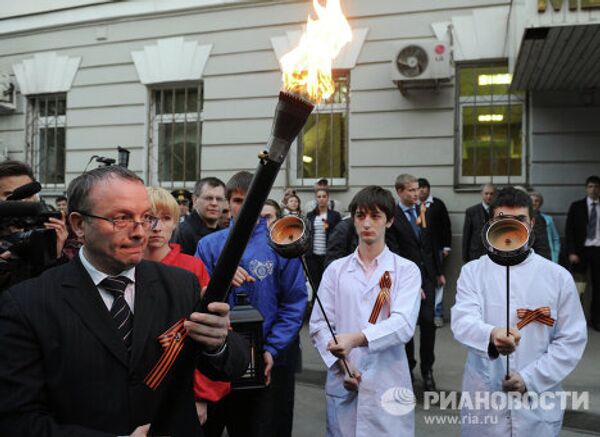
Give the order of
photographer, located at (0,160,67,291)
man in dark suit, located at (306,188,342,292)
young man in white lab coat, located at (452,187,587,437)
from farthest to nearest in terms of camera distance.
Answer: man in dark suit, located at (306,188,342,292)
young man in white lab coat, located at (452,187,587,437)
photographer, located at (0,160,67,291)

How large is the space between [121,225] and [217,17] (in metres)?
9.33

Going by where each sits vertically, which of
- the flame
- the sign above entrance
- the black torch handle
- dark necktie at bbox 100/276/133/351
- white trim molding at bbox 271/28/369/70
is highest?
white trim molding at bbox 271/28/369/70

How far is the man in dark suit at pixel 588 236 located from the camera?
26.9ft

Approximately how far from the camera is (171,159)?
11172 millimetres

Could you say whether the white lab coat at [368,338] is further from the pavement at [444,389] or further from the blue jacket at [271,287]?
the pavement at [444,389]

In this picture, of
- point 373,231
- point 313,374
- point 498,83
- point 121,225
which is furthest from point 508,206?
point 498,83

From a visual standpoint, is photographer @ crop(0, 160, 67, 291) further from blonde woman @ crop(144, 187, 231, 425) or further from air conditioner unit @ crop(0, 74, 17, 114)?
air conditioner unit @ crop(0, 74, 17, 114)

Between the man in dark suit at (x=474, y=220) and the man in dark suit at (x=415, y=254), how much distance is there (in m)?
2.06

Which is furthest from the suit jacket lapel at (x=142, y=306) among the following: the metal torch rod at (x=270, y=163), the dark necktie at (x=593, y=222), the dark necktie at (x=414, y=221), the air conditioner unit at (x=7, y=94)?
the air conditioner unit at (x=7, y=94)

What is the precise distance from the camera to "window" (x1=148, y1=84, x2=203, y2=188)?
36.0 ft

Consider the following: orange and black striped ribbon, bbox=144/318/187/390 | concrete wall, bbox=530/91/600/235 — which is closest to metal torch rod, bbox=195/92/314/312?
orange and black striped ribbon, bbox=144/318/187/390

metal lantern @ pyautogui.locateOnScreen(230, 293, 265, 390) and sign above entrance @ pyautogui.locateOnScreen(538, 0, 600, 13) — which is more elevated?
sign above entrance @ pyautogui.locateOnScreen(538, 0, 600, 13)

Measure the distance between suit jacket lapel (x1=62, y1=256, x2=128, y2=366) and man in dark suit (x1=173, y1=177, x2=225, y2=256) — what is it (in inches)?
109

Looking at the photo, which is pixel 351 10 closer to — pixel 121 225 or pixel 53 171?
pixel 53 171
